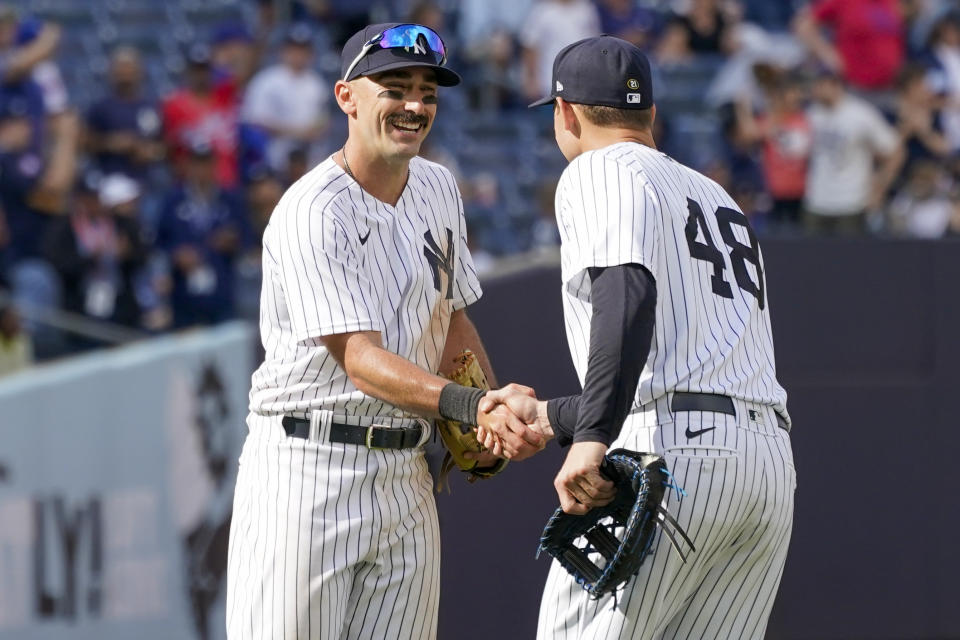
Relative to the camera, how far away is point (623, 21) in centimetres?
1130

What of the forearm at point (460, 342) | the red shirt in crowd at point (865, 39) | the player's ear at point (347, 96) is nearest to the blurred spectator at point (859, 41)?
the red shirt in crowd at point (865, 39)

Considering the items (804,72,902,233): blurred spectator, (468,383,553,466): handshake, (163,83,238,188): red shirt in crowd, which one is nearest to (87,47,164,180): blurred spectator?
(163,83,238,188): red shirt in crowd

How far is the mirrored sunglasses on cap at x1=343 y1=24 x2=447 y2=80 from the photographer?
392 cm

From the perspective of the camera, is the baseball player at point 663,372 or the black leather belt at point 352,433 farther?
the black leather belt at point 352,433

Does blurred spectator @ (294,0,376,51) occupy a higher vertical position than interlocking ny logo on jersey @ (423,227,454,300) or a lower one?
higher

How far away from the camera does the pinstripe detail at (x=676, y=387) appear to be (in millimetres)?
3527

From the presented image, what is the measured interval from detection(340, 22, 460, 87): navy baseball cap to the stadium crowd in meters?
3.97

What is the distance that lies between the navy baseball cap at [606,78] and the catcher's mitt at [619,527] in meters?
0.91

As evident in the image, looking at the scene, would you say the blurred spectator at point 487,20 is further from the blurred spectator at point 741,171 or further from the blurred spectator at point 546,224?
the blurred spectator at point 741,171

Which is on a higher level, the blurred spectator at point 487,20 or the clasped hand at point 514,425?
the blurred spectator at point 487,20

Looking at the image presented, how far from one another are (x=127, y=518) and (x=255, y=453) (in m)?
2.80

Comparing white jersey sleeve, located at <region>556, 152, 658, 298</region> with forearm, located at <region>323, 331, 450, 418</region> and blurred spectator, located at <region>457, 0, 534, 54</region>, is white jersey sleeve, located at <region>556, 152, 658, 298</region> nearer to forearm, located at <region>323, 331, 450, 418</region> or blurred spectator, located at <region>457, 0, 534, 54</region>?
forearm, located at <region>323, 331, 450, 418</region>

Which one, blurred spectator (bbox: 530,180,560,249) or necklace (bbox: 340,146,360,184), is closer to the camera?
necklace (bbox: 340,146,360,184)

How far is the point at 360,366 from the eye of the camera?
3.73 meters
